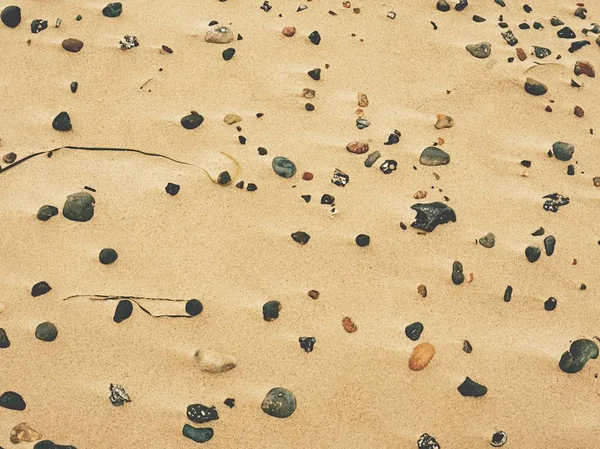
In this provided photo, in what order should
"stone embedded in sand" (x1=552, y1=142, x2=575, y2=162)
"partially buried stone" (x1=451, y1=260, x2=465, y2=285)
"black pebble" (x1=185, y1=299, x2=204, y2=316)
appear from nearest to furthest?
1. "black pebble" (x1=185, y1=299, x2=204, y2=316)
2. "partially buried stone" (x1=451, y1=260, x2=465, y2=285)
3. "stone embedded in sand" (x1=552, y1=142, x2=575, y2=162)

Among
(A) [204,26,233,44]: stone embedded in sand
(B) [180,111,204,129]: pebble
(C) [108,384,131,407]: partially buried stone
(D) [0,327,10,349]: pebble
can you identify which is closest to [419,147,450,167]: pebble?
(B) [180,111,204,129]: pebble

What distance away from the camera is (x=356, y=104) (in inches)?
128

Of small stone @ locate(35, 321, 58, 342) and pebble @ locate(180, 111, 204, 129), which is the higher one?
pebble @ locate(180, 111, 204, 129)

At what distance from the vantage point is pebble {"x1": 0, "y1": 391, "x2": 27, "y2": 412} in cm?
245

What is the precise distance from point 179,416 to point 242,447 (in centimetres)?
31

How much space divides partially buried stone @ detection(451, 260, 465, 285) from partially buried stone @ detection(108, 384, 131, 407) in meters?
1.66

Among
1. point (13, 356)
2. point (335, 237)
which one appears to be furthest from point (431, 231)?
point (13, 356)

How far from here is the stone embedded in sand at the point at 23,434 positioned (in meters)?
2.40

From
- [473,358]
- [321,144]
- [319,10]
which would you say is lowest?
[473,358]

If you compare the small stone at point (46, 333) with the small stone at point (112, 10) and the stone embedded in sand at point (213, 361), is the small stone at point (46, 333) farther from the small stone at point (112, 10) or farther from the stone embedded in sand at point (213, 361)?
the small stone at point (112, 10)

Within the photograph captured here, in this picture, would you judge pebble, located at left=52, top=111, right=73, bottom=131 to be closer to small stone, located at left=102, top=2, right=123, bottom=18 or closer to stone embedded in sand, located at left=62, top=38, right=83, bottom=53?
stone embedded in sand, located at left=62, top=38, right=83, bottom=53

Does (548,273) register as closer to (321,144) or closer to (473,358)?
(473,358)

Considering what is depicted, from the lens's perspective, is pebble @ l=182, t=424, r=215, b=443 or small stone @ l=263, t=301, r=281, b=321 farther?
small stone @ l=263, t=301, r=281, b=321

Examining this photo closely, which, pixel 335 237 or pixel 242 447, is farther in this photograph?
pixel 335 237
